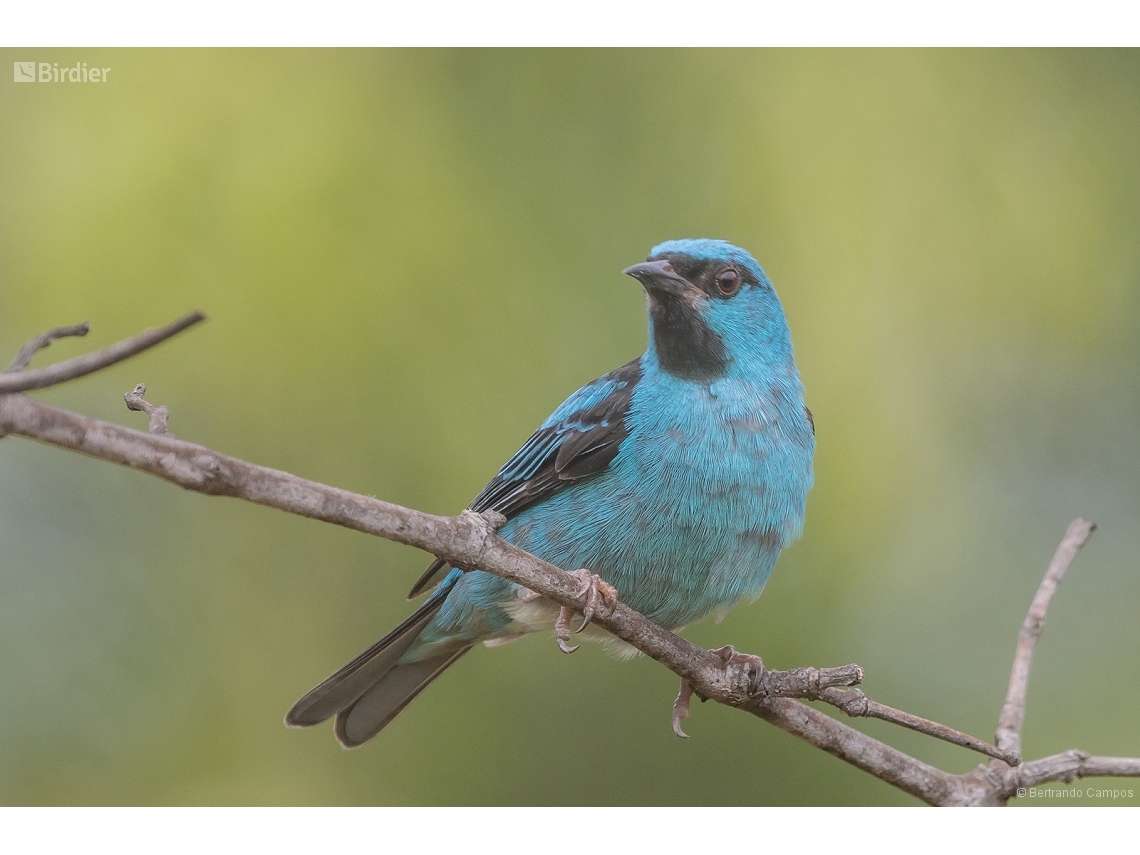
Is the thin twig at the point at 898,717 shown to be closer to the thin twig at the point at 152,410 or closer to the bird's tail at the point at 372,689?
the bird's tail at the point at 372,689

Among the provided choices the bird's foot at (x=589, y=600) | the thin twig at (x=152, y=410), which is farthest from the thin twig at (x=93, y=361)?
the bird's foot at (x=589, y=600)

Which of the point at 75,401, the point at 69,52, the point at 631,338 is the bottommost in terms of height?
the point at 75,401

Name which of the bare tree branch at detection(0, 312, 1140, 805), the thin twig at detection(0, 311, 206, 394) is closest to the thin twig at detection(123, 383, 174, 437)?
the bare tree branch at detection(0, 312, 1140, 805)

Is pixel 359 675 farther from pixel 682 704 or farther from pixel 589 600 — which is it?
pixel 589 600

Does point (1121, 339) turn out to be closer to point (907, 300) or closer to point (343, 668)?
point (907, 300)

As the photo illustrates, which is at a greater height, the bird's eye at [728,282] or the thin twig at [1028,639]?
the bird's eye at [728,282]

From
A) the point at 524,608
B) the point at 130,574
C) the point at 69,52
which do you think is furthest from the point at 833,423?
the point at 69,52

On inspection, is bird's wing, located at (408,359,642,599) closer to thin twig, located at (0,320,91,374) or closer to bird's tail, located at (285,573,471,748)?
bird's tail, located at (285,573,471,748)
